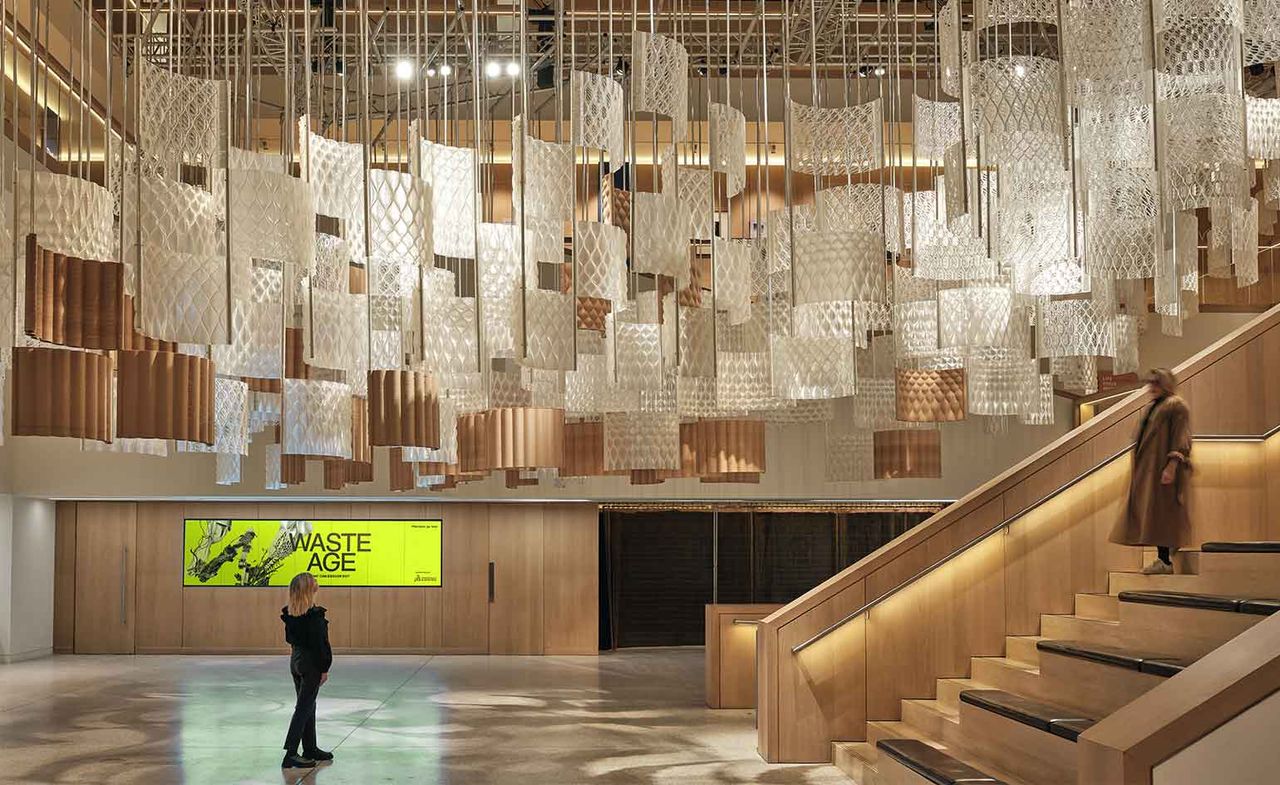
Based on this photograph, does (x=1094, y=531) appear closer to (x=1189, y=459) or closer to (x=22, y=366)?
(x=1189, y=459)

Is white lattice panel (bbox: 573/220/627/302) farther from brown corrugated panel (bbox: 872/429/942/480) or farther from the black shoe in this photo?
the black shoe

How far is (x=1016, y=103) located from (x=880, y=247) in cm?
55

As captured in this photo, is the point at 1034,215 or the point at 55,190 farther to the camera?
the point at 1034,215

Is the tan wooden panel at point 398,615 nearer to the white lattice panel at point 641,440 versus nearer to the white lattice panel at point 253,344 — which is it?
the white lattice panel at point 641,440

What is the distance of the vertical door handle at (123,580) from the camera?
53.6ft

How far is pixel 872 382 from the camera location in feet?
18.4

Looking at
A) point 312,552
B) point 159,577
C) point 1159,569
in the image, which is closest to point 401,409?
point 1159,569

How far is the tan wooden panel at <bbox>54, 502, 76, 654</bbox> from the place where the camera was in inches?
640

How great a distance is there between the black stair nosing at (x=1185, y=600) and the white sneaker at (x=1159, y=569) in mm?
801

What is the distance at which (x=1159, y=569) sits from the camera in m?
7.19

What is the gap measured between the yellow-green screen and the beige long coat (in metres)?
11.1

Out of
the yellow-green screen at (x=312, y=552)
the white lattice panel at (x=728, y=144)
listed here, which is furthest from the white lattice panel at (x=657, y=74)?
the yellow-green screen at (x=312, y=552)

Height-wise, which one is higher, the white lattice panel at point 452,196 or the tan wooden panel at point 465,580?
the white lattice panel at point 452,196

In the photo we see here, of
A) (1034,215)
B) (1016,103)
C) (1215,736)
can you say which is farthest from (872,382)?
(1215,736)
